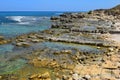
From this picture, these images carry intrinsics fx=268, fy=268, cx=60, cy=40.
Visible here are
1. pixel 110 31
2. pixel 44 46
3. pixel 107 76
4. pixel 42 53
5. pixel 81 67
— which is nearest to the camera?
pixel 107 76

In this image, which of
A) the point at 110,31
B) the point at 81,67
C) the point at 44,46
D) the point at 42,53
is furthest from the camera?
the point at 110,31

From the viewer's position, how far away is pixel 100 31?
46.1m

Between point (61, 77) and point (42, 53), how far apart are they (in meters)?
9.23

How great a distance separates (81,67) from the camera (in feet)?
73.8

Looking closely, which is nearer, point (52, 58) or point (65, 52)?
point (52, 58)

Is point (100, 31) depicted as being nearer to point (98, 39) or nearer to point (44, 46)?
point (98, 39)

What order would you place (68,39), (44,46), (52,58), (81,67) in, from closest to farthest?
(81,67), (52,58), (44,46), (68,39)

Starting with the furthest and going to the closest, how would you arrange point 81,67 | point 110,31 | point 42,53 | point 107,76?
point 110,31 → point 42,53 → point 81,67 → point 107,76

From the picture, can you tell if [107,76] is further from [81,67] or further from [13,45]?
[13,45]

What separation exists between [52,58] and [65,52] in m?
3.07

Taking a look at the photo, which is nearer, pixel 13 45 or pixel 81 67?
pixel 81 67

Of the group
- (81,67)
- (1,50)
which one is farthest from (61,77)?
(1,50)

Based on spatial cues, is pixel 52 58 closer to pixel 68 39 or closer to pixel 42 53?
pixel 42 53

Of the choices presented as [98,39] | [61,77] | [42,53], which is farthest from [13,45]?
[61,77]
